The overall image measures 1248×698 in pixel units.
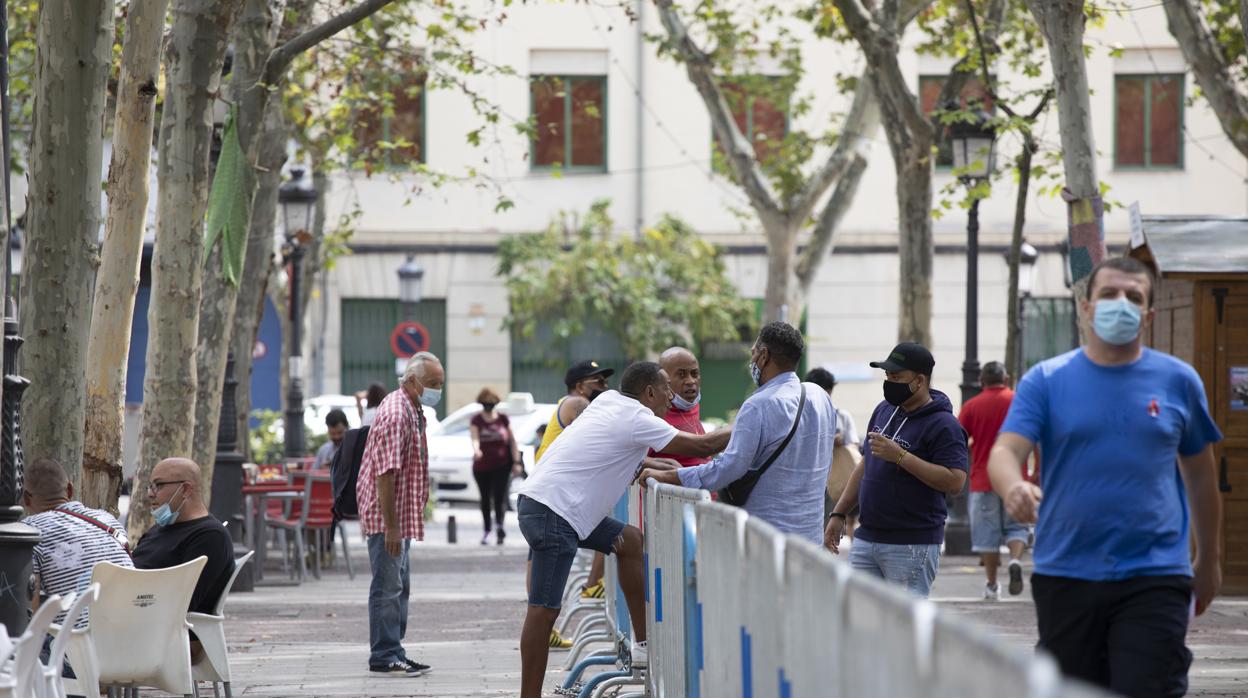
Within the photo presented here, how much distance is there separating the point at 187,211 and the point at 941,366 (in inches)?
982

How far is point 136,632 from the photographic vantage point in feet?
25.6

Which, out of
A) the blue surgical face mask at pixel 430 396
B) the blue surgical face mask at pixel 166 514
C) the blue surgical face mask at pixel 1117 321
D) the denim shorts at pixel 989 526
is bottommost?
the denim shorts at pixel 989 526

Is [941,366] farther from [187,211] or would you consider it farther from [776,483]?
[776,483]

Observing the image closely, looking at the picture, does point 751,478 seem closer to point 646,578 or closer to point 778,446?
point 778,446

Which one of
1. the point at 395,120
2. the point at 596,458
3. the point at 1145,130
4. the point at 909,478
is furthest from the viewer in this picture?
the point at 1145,130

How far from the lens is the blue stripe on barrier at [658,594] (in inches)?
314

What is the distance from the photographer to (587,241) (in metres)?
34.6

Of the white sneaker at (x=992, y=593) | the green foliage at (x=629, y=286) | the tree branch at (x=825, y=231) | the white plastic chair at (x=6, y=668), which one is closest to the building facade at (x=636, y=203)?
the green foliage at (x=629, y=286)

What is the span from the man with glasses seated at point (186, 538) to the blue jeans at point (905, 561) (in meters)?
2.93

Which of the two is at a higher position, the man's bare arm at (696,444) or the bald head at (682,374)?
the bald head at (682,374)

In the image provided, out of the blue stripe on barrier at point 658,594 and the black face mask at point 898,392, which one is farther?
the black face mask at point 898,392

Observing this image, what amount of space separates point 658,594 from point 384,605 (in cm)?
302

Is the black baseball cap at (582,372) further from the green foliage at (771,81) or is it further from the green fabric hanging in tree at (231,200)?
the green foliage at (771,81)

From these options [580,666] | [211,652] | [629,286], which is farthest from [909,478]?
[629,286]
